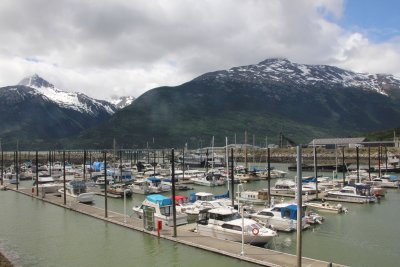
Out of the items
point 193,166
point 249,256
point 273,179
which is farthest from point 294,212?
point 193,166

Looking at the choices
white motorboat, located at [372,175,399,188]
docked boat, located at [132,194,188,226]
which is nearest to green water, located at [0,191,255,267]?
docked boat, located at [132,194,188,226]

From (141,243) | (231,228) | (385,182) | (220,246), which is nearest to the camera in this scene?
(220,246)

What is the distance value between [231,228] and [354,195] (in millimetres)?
Answer: 28938

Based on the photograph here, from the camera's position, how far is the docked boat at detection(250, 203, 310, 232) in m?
38.1

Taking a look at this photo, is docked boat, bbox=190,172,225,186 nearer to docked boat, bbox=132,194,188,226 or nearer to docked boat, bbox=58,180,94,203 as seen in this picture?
docked boat, bbox=58,180,94,203

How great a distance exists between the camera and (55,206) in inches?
2124

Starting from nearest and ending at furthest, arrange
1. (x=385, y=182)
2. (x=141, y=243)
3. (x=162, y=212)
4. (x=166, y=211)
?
(x=141, y=243) → (x=166, y=211) → (x=162, y=212) → (x=385, y=182)

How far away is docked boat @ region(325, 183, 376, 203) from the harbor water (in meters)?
5.15

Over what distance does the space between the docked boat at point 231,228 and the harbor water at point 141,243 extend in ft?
7.03

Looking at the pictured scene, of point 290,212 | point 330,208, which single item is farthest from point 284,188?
point 290,212

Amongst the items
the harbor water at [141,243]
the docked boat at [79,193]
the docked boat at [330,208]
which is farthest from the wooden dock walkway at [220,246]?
the docked boat at [330,208]

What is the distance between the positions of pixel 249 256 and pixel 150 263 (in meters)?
7.33

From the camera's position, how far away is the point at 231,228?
33000 millimetres

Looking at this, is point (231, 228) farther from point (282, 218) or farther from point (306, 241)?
point (282, 218)
